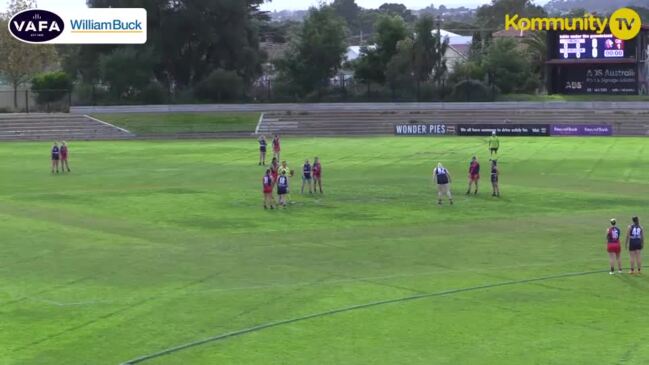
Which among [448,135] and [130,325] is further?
[448,135]

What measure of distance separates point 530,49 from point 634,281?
85.1 m

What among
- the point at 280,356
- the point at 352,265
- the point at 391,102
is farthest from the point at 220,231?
the point at 391,102

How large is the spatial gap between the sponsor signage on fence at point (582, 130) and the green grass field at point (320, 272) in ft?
93.9

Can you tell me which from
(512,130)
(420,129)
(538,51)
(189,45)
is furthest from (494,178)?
(538,51)

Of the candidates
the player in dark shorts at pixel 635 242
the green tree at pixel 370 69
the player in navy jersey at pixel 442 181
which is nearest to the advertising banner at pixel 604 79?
the green tree at pixel 370 69

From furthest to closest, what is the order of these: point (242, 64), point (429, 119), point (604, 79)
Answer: point (242, 64) → point (604, 79) → point (429, 119)

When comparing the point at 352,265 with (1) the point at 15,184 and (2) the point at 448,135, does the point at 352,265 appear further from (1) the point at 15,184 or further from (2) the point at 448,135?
(2) the point at 448,135

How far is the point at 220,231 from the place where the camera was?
98.3ft

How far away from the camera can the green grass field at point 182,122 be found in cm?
7738

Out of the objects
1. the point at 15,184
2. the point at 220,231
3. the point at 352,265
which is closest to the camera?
the point at 352,265

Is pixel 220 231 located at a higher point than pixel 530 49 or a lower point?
lower

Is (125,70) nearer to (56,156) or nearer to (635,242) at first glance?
(56,156)

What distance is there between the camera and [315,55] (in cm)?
9506
